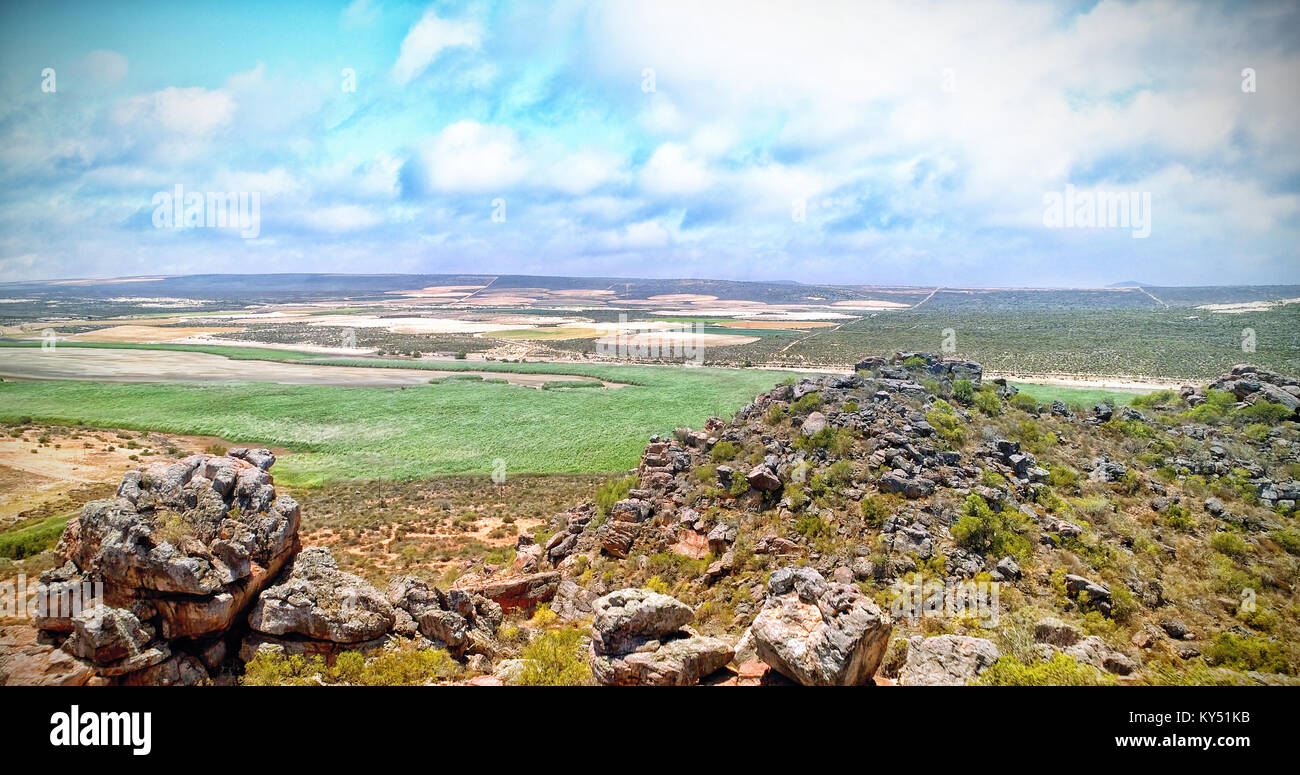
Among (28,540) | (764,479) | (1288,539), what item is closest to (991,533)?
(764,479)

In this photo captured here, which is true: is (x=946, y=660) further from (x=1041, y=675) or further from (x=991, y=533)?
(x=991, y=533)

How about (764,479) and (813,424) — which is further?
(813,424)

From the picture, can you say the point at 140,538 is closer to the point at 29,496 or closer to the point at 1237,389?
the point at 29,496

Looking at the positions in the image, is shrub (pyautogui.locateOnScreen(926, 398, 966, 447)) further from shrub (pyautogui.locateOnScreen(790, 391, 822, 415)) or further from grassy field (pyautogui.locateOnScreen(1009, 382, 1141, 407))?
grassy field (pyautogui.locateOnScreen(1009, 382, 1141, 407))

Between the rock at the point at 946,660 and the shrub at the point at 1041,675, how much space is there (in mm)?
124

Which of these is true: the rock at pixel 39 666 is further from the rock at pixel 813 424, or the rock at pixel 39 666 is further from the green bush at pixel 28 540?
the rock at pixel 813 424

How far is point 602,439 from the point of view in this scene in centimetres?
3700

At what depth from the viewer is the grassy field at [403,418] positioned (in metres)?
32.3

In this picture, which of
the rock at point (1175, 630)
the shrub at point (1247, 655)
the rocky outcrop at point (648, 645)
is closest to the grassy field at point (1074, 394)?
the rock at point (1175, 630)

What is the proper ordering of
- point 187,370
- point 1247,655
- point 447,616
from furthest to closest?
1. point 187,370
2. point 447,616
3. point 1247,655

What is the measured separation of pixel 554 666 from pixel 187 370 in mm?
70544

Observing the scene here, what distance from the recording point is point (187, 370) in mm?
59906

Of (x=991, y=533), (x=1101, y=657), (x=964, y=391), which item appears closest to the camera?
(x=1101, y=657)
